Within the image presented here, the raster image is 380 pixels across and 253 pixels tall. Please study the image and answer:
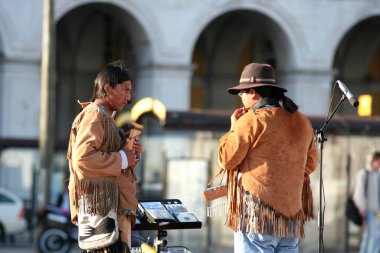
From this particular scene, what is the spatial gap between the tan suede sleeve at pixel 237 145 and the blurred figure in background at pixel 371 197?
A: 28.9 feet

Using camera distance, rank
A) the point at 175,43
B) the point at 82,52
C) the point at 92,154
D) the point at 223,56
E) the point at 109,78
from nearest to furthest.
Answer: the point at 92,154 < the point at 109,78 < the point at 175,43 < the point at 82,52 < the point at 223,56

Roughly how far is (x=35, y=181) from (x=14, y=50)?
17.0 ft

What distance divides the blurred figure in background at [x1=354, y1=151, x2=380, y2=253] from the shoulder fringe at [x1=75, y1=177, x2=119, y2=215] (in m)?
9.32

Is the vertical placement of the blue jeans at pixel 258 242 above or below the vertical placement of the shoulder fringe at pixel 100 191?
below

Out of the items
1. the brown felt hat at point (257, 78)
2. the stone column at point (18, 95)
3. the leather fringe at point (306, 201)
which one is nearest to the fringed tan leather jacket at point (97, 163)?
the brown felt hat at point (257, 78)

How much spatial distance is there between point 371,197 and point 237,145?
9035mm

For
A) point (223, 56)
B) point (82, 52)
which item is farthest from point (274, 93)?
point (223, 56)

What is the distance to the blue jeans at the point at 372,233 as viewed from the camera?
16.1m

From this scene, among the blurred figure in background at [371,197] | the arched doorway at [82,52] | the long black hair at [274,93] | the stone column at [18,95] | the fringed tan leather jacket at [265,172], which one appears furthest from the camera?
the arched doorway at [82,52]

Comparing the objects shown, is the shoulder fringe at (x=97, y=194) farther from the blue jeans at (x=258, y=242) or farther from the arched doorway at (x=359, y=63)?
the arched doorway at (x=359, y=63)

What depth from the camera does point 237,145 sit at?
7.41m

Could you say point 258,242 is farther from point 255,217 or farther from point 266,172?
point 266,172

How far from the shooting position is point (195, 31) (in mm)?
30047

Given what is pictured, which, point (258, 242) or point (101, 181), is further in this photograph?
point (258, 242)
